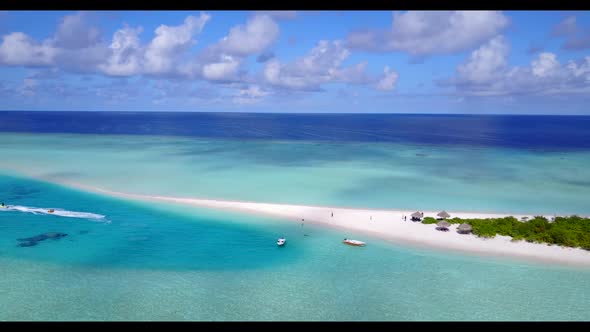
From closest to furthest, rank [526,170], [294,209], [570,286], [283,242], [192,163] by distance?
[570,286], [283,242], [294,209], [526,170], [192,163]

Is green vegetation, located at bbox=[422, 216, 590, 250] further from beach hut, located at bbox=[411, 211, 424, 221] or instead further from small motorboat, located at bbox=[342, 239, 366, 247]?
small motorboat, located at bbox=[342, 239, 366, 247]

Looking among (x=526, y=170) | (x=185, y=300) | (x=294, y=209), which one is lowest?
(x=185, y=300)

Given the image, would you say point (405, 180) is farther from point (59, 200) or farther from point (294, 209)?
point (59, 200)

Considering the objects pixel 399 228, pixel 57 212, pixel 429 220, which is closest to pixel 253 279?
pixel 399 228

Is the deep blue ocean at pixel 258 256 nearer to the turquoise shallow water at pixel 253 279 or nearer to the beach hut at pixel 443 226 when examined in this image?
the turquoise shallow water at pixel 253 279

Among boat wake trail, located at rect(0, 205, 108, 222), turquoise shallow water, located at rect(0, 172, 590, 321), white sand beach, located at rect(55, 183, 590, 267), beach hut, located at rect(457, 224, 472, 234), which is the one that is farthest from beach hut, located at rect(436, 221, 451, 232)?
boat wake trail, located at rect(0, 205, 108, 222)

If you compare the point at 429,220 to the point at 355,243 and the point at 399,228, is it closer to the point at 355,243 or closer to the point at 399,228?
the point at 399,228
